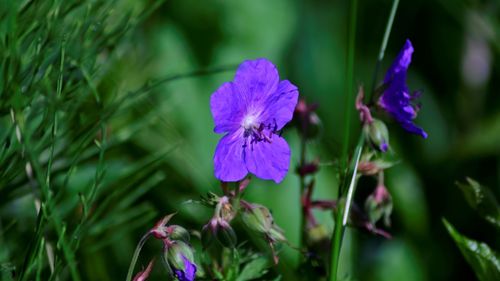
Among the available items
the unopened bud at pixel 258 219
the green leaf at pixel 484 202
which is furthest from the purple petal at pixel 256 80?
the green leaf at pixel 484 202

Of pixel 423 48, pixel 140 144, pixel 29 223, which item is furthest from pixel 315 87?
pixel 29 223

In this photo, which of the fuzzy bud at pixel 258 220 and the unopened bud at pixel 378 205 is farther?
the unopened bud at pixel 378 205

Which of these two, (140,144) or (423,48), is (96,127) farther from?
(423,48)

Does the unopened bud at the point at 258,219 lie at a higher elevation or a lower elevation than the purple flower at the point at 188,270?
higher

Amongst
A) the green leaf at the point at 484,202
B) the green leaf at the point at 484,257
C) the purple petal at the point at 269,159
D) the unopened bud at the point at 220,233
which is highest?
the purple petal at the point at 269,159

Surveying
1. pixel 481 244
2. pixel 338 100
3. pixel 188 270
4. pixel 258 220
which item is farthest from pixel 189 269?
pixel 338 100

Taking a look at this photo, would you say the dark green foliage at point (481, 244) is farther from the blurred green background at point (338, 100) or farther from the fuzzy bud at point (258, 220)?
the blurred green background at point (338, 100)
